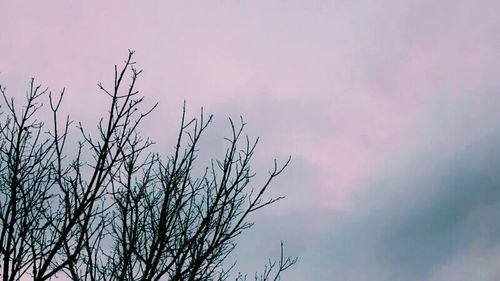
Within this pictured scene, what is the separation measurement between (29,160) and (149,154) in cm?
106

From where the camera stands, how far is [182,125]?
402cm

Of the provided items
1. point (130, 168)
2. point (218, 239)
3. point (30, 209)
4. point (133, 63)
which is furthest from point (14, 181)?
point (218, 239)

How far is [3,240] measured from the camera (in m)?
3.77

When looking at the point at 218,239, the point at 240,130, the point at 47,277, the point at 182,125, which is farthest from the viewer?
the point at 240,130

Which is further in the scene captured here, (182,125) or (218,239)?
(182,125)

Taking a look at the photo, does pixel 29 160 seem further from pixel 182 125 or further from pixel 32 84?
pixel 182 125

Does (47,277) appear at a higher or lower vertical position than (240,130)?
lower

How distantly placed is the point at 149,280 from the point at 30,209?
1.44 metres

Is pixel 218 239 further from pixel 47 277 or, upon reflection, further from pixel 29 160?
pixel 29 160

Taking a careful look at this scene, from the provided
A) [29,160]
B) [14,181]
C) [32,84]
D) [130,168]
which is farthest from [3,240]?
[32,84]

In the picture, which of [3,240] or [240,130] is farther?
[240,130]

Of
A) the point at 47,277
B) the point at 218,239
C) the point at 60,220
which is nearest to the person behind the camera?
the point at 47,277

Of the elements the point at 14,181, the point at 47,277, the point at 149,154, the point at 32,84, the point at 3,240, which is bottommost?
the point at 47,277

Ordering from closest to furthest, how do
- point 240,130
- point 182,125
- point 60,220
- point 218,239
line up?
point 218,239 → point 182,125 → point 240,130 → point 60,220
